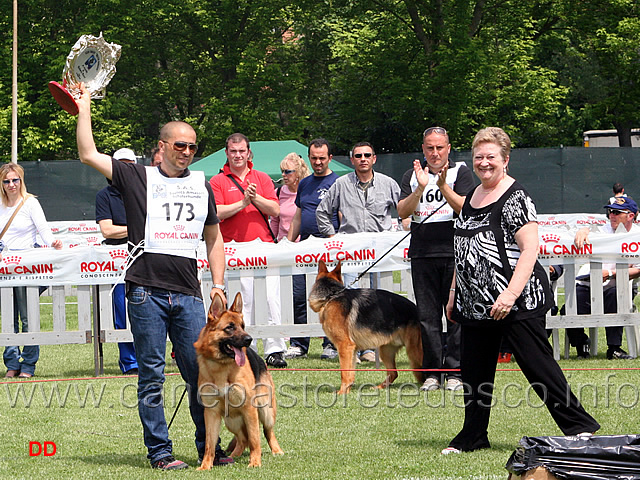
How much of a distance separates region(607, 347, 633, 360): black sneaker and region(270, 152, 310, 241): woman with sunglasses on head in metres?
3.82

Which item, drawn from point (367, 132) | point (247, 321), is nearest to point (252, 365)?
point (247, 321)

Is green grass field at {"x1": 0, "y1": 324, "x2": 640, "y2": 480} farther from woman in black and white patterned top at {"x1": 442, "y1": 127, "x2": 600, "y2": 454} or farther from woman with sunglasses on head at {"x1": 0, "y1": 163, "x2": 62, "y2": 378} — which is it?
woman in black and white patterned top at {"x1": 442, "y1": 127, "x2": 600, "y2": 454}

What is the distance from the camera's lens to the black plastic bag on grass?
14.1 ft

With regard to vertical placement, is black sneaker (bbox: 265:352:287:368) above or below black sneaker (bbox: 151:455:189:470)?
above

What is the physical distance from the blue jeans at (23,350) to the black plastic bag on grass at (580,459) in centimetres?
602

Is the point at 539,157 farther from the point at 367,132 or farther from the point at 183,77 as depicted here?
the point at 183,77

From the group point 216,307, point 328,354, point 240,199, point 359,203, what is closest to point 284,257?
point 240,199

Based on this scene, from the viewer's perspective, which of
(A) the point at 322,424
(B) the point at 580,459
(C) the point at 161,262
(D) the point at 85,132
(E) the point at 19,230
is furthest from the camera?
(E) the point at 19,230

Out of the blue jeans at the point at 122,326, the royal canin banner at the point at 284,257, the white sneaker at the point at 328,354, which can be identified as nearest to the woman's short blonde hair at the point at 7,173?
the royal canin banner at the point at 284,257

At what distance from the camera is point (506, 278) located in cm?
509

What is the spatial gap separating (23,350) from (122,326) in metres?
1.05

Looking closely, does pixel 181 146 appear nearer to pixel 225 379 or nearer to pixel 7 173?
pixel 225 379

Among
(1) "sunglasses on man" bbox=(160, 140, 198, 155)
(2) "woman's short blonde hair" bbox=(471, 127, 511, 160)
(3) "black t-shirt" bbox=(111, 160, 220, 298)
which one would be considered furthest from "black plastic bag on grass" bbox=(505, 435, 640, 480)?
(1) "sunglasses on man" bbox=(160, 140, 198, 155)

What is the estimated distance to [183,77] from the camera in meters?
36.6
